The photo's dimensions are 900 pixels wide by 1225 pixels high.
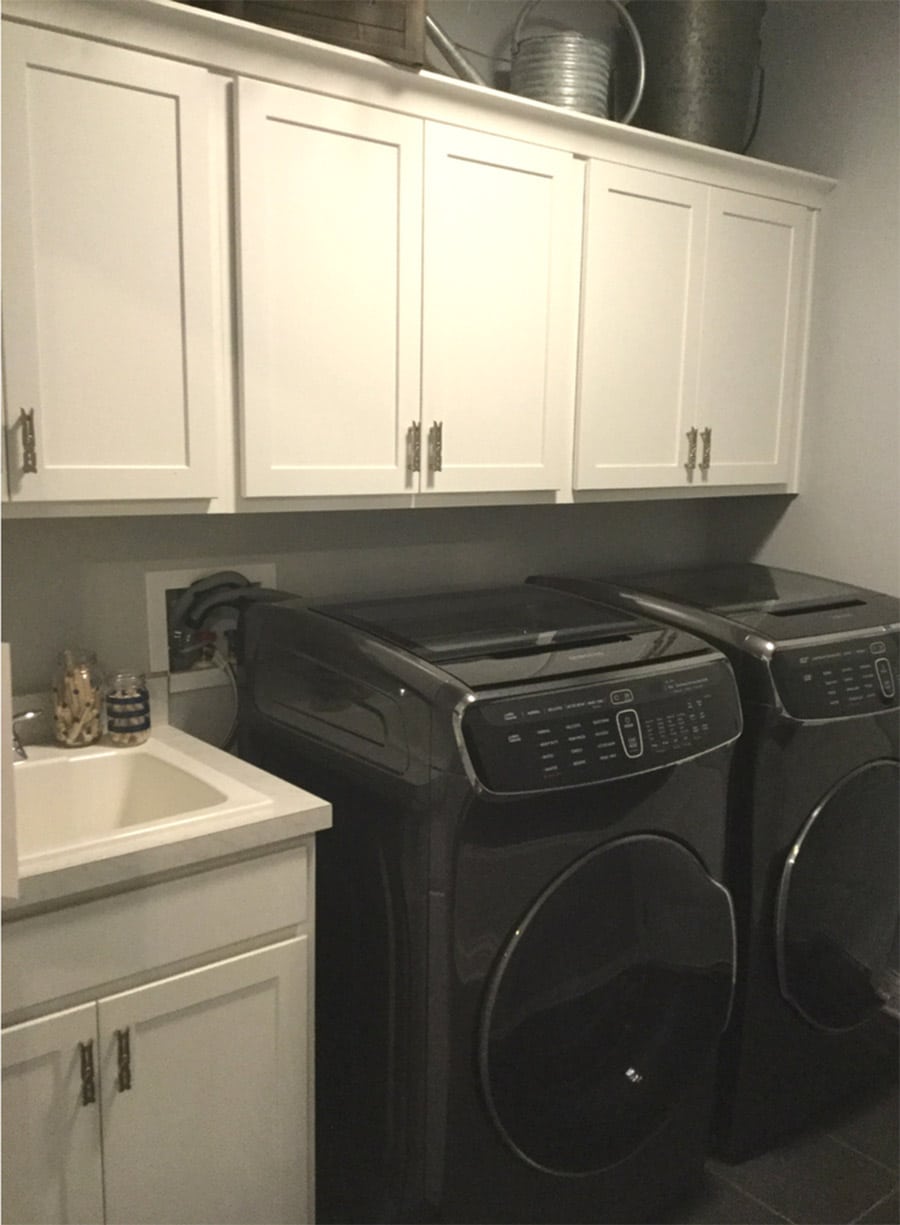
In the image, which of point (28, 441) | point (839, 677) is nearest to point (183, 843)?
point (28, 441)

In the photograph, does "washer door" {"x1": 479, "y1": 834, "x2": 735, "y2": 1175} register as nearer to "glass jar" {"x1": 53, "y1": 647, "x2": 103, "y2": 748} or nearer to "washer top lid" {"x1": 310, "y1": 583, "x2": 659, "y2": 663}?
"washer top lid" {"x1": 310, "y1": 583, "x2": 659, "y2": 663}

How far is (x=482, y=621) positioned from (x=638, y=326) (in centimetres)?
77

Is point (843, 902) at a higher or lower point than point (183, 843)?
lower

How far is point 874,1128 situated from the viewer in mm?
2193

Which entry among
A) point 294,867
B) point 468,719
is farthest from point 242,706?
point 468,719

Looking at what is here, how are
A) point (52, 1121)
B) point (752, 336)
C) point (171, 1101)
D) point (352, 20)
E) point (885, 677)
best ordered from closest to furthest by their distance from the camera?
point (52, 1121) → point (171, 1101) → point (352, 20) → point (885, 677) → point (752, 336)

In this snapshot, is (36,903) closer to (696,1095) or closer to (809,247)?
(696,1095)

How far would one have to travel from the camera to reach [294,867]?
153 cm

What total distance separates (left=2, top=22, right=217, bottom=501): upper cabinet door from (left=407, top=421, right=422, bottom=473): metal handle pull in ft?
1.26

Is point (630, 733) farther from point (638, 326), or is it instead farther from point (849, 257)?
point (849, 257)

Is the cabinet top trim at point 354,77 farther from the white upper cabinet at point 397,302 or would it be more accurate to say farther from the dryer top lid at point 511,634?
the dryer top lid at point 511,634

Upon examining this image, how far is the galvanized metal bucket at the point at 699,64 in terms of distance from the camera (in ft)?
7.30

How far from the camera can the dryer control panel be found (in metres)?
1.47

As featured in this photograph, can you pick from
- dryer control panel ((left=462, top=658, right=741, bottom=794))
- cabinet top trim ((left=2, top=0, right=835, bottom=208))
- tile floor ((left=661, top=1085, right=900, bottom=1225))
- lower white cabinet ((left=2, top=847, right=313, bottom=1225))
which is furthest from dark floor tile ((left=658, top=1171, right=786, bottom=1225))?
cabinet top trim ((left=2, top=0, right=835, bottom=208))
